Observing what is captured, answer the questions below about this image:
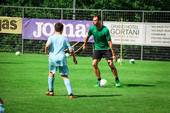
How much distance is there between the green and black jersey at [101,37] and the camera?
1771 cm

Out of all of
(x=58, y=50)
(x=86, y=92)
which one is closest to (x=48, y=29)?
(x=86, y=92)

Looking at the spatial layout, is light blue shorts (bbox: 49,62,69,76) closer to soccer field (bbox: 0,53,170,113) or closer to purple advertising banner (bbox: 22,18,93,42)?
soccer field (bbox: 0,53,170,113)

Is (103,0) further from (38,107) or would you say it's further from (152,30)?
(38,107)

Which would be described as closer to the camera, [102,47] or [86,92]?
[86,92]

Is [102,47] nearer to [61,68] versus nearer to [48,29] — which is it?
[61,68]

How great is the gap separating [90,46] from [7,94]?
1766cm

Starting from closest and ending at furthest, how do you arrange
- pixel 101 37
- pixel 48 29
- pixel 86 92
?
pixel 86 92 → pixel 101 37 → pixel 48 29

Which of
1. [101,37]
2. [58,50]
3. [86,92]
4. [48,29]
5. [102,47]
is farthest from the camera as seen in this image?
[48,29]

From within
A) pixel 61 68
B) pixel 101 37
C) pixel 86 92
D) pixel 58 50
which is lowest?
pixel 86 92

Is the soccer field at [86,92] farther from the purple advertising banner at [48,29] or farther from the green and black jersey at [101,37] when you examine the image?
the purple advertising banner at [48,29]

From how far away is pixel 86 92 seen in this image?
1595 centimetres

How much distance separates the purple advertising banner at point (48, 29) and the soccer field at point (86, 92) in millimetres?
8125

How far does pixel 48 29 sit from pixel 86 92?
667 inches

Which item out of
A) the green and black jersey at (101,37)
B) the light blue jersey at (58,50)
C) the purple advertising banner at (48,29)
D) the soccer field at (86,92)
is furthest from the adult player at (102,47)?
the purple advertising banner at (48,29)
